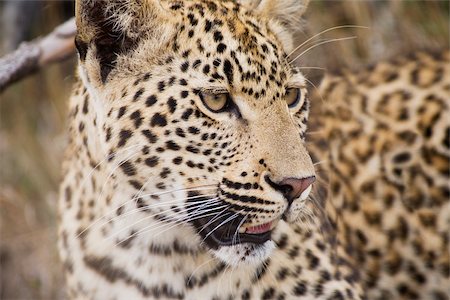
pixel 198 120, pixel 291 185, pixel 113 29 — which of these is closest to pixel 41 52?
pixel 113 29

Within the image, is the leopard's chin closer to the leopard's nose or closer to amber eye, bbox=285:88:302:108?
the leopard's nose

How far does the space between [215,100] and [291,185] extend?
601 mm

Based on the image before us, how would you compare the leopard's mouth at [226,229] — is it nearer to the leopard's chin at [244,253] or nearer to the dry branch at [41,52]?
the leopard's chin at [244,253]

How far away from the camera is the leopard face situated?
4.41 metres

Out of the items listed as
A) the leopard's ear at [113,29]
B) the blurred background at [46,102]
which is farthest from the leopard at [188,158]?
the blurred background at [46,102]

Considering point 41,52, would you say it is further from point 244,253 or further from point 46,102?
point 46,102

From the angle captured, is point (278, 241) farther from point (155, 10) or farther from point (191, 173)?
point (155, 10)

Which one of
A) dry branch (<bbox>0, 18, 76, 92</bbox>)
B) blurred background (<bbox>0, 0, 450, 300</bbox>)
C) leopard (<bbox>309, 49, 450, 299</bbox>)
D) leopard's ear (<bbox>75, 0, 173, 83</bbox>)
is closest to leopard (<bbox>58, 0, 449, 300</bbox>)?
leopard's ear (<bbox>75, 0, 173, 83</bbox>)

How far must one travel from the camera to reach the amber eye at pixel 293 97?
4797 mm

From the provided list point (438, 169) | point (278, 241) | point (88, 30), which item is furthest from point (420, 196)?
point (88, 30)

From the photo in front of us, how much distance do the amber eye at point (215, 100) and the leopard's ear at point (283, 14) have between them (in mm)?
786

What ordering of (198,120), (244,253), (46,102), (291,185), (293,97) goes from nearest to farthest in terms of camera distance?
(291,185)
(198,120)
(244,253)
(293,97)
(46,102)

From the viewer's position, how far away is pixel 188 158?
4.51 metres

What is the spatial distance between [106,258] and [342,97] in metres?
2.44
